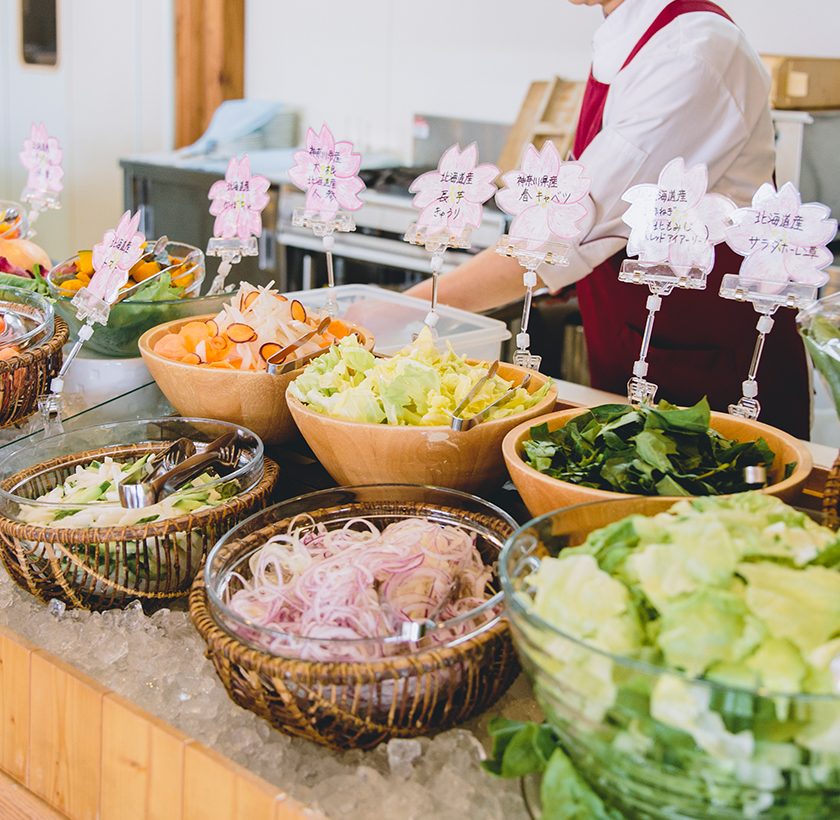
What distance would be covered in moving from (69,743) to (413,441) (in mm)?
566

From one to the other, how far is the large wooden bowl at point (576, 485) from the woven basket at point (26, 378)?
2.85ft

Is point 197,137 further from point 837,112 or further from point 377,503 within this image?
point 377,503

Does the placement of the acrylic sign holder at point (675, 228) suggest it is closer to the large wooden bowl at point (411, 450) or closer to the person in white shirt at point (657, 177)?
the large wooden bowl at point (411, 450)

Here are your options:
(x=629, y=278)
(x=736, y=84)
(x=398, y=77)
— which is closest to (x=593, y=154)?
(x=736, y=84)

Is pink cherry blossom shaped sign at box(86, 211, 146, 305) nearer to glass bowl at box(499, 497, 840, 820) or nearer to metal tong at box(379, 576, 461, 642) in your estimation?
metal tong at box(379, 576, 461, 642)

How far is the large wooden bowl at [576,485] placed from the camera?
105cm

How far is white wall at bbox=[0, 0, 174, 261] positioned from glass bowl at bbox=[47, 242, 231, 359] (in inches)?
166

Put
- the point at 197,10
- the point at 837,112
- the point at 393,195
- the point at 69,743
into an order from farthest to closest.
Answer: the point at 197,10, the point at 393,195, the point at 837,112, the point at 69,743

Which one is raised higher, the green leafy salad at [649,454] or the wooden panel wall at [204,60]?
Answer: the wooden panel wall at [204,60]

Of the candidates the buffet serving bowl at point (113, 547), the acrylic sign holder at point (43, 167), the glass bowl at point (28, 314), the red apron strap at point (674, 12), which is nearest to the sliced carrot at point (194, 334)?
the glass bowl at point (28, 314)

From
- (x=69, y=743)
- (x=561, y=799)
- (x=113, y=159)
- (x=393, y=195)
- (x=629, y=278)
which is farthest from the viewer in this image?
(x=113, y=159)

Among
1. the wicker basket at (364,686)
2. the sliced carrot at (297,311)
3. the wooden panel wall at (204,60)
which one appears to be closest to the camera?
the wicker basket at (364,686)

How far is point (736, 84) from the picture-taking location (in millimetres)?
1964

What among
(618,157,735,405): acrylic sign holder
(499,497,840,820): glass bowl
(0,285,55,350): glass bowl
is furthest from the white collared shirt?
(499,497,840,820): glass bowl
